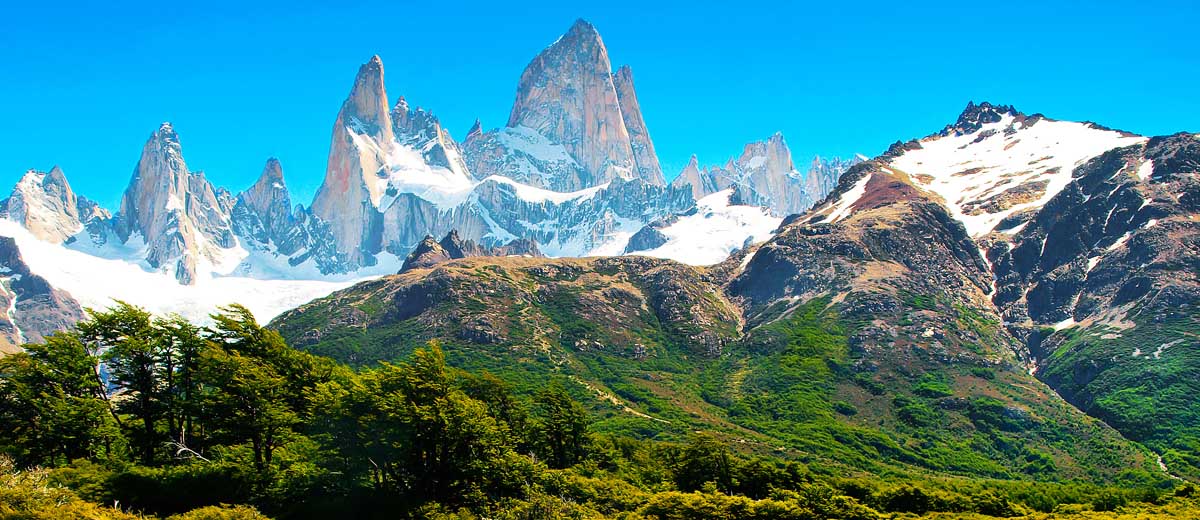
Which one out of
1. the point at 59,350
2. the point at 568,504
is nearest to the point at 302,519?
the point at 568,504

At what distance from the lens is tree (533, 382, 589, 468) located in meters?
97.3

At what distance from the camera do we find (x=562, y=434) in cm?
9938

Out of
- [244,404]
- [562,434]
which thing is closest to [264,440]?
[244,404]

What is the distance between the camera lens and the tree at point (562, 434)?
9732cm

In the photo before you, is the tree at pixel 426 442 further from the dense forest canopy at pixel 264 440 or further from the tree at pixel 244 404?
the tree at pixel 244 404

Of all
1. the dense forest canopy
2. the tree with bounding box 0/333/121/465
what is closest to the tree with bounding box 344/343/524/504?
the dense forest canopy

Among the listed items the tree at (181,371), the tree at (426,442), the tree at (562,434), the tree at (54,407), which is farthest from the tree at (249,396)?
the tree at (562,434)

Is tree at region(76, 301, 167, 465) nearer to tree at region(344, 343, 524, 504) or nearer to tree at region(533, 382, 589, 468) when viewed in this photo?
tree at region(344, 343, 524, 504)

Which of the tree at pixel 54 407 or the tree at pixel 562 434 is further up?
the tree at pixel 562 434

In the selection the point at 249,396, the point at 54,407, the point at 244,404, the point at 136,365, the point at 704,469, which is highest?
the point at 136,365

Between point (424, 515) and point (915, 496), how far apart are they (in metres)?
49.1

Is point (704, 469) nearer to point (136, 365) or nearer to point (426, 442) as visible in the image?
point (426, 442)

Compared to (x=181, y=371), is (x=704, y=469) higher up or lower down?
lower down

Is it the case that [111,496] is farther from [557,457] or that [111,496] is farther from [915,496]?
[915,496]
